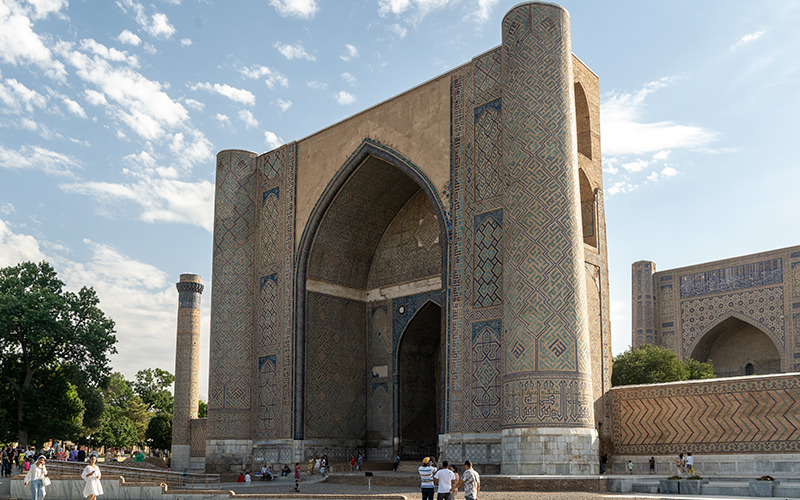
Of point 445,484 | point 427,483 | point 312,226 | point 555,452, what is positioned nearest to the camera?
point 445,484

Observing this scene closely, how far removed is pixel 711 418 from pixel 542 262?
113 inches

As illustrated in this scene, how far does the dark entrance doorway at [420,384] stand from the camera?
46.8 feet

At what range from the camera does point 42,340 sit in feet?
57.2

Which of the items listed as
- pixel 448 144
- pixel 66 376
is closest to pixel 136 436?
pixel 66 376

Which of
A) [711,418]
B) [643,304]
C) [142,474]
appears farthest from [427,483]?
[643,304]

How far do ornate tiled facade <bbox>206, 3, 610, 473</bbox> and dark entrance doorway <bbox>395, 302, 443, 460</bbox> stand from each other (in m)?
0.04

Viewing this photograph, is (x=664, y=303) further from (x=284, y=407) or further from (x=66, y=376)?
(x=66, y=376)

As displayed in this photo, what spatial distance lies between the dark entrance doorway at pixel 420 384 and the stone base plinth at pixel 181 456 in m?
8.49

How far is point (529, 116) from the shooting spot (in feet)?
34.9

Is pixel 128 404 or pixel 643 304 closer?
pixel 643 304

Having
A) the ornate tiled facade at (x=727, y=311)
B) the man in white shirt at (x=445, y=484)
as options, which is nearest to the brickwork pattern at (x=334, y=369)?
the man in white shirt at (x=445, y=484)

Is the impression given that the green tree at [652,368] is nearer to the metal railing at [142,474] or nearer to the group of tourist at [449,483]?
the metal railing at [142,474]

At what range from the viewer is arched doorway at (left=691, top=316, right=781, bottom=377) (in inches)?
803

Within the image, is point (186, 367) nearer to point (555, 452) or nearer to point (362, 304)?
point (362, 304)
